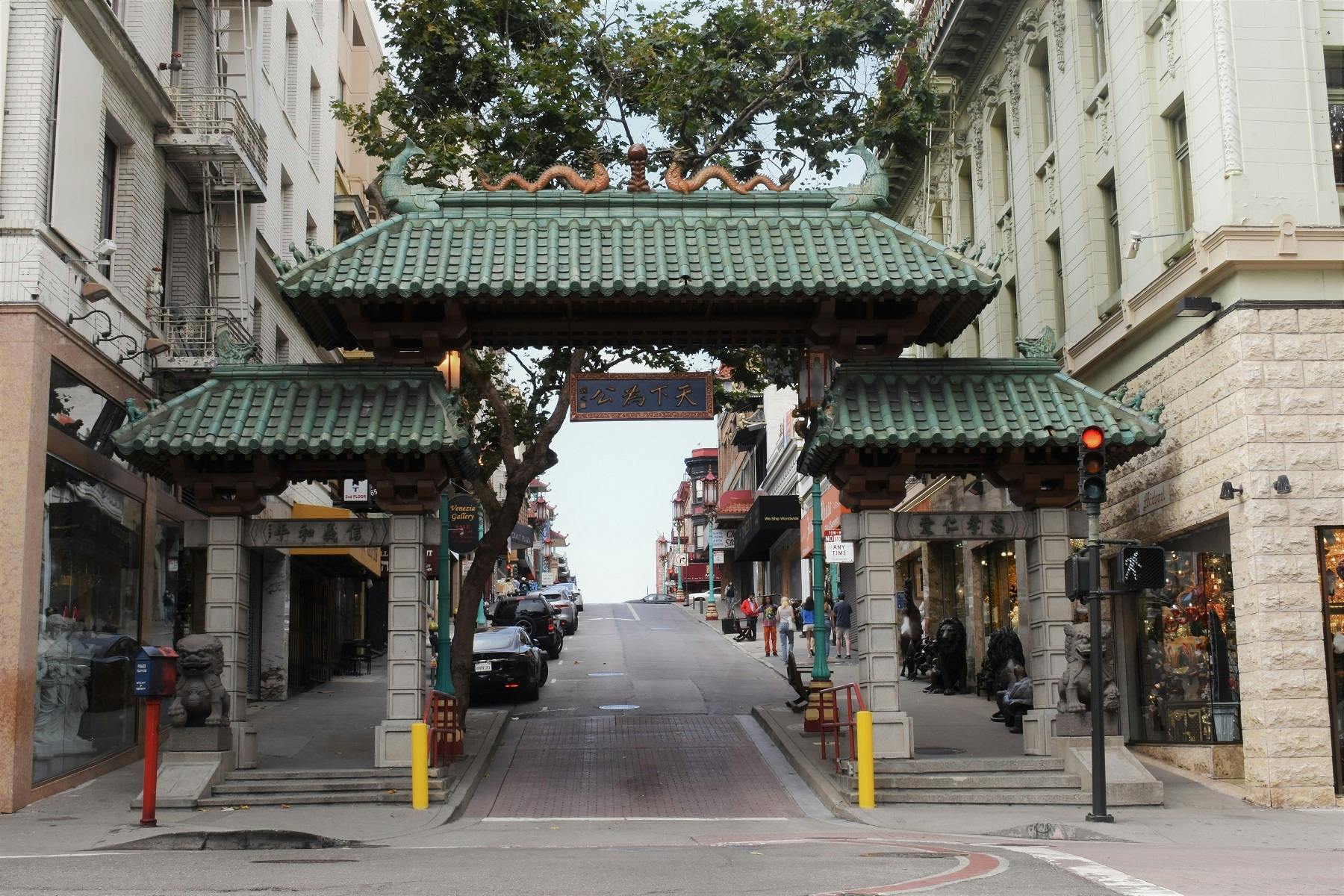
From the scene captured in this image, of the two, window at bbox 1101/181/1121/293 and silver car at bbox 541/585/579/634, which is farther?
silver car at bbox 541/585/579/634

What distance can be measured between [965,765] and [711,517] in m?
72.8

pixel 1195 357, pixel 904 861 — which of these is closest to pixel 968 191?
pixel 1195 357

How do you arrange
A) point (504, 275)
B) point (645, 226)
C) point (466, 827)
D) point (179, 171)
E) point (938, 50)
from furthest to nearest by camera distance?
1. point (938, 50)
2. point (179, 171)
3. point (645, 226)
4. point (504, 275)
5. point (466, 827)

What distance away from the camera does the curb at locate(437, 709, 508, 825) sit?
1603 cm

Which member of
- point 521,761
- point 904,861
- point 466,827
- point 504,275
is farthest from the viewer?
point 521,761

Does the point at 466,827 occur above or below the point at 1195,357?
below

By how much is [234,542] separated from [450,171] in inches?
397

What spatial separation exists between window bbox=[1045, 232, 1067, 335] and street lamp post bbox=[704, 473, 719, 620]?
142 feet

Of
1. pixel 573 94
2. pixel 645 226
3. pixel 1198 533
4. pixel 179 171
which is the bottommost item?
pixel 1198 533

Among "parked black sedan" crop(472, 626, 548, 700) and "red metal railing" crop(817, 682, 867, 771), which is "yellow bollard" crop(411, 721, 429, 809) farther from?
"parked black sedan" crop(472, 626, 548, 700)

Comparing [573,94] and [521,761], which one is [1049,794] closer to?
[521,761]

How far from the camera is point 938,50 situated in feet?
95.0

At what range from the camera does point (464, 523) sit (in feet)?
110

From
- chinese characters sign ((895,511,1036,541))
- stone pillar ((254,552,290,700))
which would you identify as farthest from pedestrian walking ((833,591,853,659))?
chinese characters sign ((895,511,1036,541))
